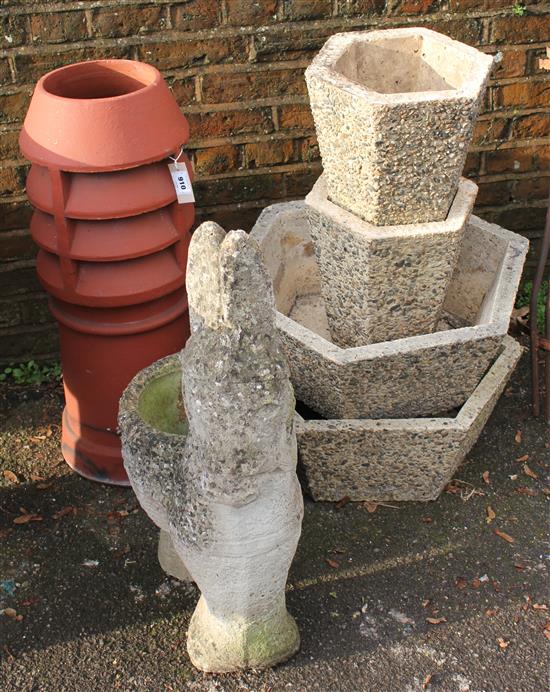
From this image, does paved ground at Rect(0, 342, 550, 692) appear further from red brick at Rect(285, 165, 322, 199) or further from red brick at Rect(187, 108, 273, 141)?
red brick at Rect(187, 108, 273, 141)

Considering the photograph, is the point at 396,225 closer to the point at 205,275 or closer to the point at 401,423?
the point at 401,423

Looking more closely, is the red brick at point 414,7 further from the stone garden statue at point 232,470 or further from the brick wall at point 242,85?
the stone garden statue at point 232,470

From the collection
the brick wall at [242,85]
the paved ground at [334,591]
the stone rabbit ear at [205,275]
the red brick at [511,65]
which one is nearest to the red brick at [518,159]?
the brick wall at [242,85]

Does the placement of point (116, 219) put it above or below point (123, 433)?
above

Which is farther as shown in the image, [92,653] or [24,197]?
[24,197]

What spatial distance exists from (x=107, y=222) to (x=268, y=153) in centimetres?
99

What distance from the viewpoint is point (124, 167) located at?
2.57 meters

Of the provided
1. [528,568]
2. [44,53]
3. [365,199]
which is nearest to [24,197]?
[44,53]

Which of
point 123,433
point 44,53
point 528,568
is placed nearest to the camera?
point 123,433

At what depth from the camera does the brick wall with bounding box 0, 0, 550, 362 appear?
3.13 metres

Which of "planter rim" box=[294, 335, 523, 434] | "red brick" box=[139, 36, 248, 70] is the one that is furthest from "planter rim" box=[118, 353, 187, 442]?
"red brick" box=[139, 36, 248, 70]

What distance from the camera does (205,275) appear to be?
72.1 inches

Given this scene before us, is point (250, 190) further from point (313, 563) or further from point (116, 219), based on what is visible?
point (313, 563)

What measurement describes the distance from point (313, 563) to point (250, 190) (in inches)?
58.7
